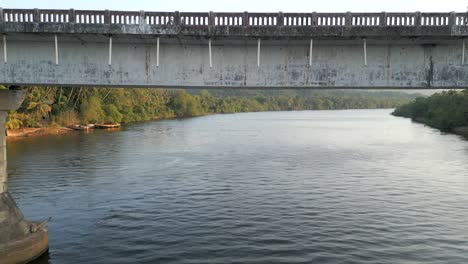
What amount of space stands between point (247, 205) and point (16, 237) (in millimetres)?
14075

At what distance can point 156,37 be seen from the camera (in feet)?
60.0

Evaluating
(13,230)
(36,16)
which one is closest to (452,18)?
(36,16)

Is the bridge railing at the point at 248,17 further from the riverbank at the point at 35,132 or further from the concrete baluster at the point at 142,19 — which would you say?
the riverbank at the point at 35,132

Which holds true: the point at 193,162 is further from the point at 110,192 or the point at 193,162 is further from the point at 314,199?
the point at 314,199

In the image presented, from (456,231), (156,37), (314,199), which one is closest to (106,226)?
(156,37)

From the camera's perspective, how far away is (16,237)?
17828 millimetres

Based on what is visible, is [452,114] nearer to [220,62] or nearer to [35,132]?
[35,132]

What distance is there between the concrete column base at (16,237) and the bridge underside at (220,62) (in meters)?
5.48

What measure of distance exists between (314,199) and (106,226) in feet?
45.6

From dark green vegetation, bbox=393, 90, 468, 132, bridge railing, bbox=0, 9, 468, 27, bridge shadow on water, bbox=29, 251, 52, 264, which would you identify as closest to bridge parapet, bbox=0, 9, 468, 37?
bridge railing, bbox=0, 9, 468, 27

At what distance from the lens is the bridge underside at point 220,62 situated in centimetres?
1841

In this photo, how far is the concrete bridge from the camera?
1772 centimetres

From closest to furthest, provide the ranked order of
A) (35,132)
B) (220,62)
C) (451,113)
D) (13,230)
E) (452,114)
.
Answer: (13,230)
(220,62)
(35,132)
(452,114)
(451,113)

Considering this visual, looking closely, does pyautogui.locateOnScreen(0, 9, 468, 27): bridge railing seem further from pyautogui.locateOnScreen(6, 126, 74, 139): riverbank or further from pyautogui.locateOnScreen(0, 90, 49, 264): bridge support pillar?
pyautogui.locateOnScreen(6, 126, 74, 139): riverbank
